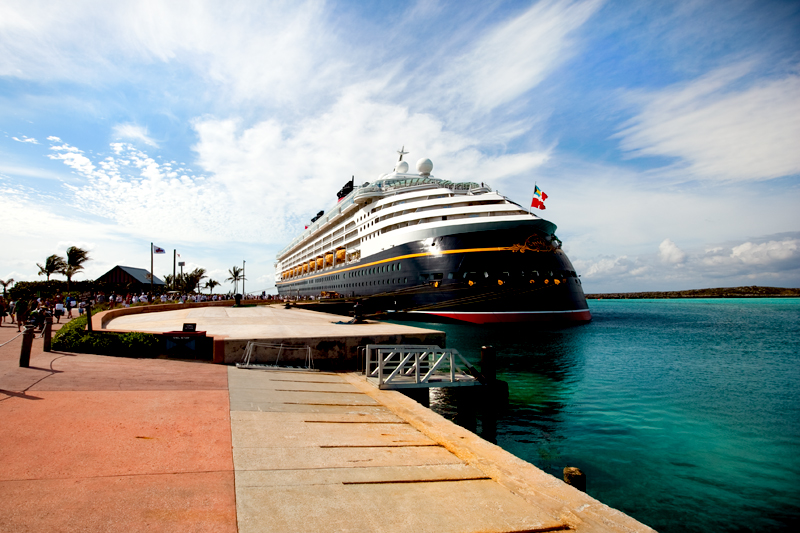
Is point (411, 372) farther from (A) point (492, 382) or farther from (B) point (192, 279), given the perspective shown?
(B) point (192, 279)

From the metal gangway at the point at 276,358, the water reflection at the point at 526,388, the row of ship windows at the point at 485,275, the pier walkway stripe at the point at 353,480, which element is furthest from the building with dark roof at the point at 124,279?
the pier walkway stripe at the point at 353,480

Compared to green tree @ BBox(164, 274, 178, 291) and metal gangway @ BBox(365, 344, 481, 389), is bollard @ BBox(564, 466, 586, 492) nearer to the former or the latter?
metal gangway @ BBox(365, 344, 481, 389)

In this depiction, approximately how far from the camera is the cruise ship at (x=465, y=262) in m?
33.7

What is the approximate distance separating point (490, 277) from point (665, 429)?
73.5 feet

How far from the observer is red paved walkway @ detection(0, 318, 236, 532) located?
143 inches

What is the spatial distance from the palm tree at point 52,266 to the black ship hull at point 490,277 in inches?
Answer: 2363

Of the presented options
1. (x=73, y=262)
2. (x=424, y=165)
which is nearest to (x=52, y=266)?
(x=73, y=262)

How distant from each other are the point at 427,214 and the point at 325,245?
2790cm

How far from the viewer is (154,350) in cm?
1166

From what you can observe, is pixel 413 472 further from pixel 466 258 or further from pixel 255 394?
pixel 466 258

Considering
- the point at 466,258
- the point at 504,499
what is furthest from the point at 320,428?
the point at 466,258

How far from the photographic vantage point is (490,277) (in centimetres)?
3372

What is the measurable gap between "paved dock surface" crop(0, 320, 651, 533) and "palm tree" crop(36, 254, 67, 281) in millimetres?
72764

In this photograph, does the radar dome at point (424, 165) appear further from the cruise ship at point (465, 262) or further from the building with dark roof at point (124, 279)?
the building with dark roof at point (124, 279)
